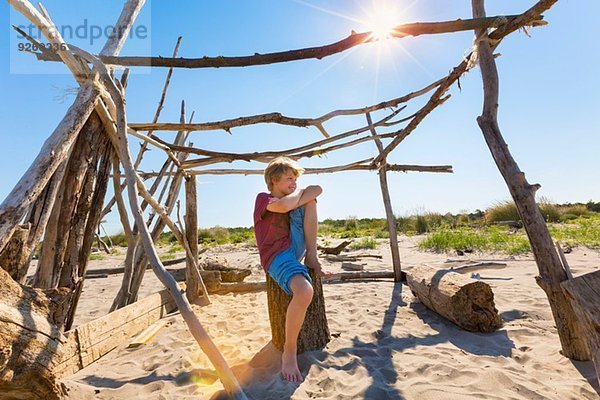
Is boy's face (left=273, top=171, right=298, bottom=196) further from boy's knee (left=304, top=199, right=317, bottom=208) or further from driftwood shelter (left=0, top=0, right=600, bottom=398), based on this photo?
driftwood shelter (left=0, top=0, right=600, bottom=398)

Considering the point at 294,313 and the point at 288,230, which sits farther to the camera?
the point at 288,230

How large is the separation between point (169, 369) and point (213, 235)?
1628 cm

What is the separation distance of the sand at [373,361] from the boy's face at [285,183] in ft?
4.54

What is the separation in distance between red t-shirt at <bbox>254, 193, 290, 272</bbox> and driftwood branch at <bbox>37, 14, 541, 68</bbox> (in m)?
1.08

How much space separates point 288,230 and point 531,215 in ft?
6.35

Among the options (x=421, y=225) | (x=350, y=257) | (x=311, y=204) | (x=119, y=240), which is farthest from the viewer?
(x=119, y=240)

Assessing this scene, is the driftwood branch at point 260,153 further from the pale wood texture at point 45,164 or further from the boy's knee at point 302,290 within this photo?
the boy's knee at point 302,290

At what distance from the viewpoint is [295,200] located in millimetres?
2709

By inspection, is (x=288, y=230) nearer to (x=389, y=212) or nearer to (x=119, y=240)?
(x=389, y=212)

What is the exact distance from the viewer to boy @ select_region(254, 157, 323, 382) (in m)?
2.62

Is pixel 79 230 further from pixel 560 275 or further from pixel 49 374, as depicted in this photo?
pixel 560 275

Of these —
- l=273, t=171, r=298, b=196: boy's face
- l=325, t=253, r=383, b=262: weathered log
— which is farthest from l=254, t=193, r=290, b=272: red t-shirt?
l=325, t=253, r=383, b=262: weathered log

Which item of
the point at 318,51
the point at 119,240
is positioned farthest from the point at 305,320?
the point at 119,240

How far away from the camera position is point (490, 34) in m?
2.79
